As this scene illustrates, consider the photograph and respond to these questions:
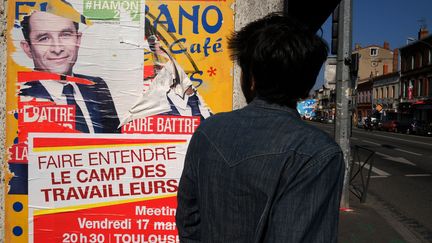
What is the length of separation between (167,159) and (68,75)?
75 centimetres

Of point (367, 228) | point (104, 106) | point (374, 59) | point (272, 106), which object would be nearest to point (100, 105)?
point (104, 106)

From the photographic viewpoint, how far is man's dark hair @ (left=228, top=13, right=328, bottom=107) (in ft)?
3.76

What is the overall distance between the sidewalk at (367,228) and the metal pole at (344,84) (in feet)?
1.43

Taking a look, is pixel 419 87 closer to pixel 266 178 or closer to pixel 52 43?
pixel 52 43

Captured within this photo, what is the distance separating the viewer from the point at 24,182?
2.34 m

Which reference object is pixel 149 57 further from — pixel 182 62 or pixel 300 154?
pixel 300 154

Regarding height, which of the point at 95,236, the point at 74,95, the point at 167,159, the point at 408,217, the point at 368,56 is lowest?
the point at 408,217

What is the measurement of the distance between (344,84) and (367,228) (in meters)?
2.53

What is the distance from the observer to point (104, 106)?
2330mm

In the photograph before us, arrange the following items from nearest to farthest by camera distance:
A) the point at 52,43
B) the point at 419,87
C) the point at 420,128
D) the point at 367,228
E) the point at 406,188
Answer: the point at 52,43
the point at 367,228
the point at 406,188
the point at 420,128
the point at 419,87

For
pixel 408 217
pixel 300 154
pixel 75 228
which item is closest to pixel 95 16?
pixel 75 228

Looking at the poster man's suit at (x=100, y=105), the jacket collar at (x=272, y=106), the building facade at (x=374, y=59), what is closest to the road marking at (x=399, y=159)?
the poster man's suit at (x=100, y=105)

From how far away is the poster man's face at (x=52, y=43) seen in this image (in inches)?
90.0

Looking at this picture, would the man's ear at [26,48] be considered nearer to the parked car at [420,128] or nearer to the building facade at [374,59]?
the parked car at [420,128]
